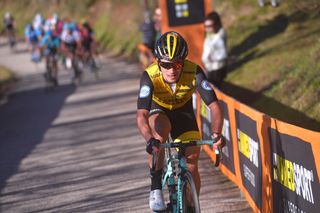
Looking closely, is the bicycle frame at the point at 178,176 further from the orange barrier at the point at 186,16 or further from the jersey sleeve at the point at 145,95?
the orange barrier at the point at 186,16

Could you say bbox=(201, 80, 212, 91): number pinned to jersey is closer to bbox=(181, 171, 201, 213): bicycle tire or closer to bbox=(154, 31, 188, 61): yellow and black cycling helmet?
bbox=(154, 31, 188, 61): yellow and black cycling helmet

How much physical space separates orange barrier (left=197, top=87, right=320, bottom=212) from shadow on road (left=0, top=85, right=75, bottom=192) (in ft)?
12.3

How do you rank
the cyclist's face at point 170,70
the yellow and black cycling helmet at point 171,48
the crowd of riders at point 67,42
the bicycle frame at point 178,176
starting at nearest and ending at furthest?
the bicycle frame at point 178,176
the yellow and black cycling helmet at point 171,48
the cyclist's face at point 170,70
the crowd of riders at point 67,42

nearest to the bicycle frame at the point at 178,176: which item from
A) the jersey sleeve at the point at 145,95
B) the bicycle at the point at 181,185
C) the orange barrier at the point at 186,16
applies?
the bicycle at the point at 181,185

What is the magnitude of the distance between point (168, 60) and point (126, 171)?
5.50 m

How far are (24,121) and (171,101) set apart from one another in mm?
13435

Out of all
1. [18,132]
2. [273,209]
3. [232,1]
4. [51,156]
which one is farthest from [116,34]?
[273,209]

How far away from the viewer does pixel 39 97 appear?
26.5m

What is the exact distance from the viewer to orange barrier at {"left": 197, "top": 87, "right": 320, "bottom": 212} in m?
6.61

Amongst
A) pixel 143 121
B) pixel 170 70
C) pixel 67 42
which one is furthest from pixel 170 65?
pixel 67 42

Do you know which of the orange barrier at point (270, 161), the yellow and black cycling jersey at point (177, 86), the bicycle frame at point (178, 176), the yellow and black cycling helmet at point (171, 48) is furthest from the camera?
the yellow and black cycling jersey at point (177, 86)

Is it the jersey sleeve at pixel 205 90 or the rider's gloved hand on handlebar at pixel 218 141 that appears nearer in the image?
the rider's gloved hand on handlebar at pixel 218 141

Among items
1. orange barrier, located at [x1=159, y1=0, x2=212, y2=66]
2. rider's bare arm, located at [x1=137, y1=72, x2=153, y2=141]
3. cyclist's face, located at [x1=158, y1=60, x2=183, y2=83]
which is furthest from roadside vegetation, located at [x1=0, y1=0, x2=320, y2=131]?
rider's bare arm, located at [x1=137, y1=72, x2=153, y2=141]

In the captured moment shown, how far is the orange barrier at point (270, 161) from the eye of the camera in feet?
21.7
